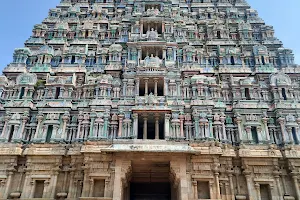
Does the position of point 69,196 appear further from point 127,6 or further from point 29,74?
point 127,6

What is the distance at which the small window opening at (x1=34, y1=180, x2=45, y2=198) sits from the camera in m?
17.2

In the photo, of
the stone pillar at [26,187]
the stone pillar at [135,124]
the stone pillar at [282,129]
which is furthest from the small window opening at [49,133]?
the stone pillar at [282,129]

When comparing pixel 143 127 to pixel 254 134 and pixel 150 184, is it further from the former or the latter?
pixel 254 134

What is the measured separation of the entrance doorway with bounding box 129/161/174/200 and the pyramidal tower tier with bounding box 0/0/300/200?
0.25 feet

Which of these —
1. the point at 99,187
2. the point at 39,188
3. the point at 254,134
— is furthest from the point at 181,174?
the point at 39,188

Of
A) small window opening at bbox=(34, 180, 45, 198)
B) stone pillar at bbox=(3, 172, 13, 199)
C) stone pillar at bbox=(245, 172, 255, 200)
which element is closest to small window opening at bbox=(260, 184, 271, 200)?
stone pillar at bbox=(245, 172, 255, 200)

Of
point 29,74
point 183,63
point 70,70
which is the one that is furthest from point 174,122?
point 29,74

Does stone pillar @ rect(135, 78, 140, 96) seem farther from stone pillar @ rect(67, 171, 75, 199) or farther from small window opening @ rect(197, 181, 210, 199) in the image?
small window opening @ rect(197, 181, 210, 199)

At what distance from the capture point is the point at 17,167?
17.9 metres

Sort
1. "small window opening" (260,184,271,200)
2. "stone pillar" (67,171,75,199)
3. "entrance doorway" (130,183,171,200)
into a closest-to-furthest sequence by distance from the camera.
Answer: "stone pillar" (67,171,75,199) < "small window opening" (260,184,271,200) < "entrance doorway" (130,183,171,200)

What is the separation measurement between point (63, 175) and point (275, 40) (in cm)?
Answer: 2151

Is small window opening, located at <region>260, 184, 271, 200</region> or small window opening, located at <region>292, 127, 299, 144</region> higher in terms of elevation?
small window opening, located at <region>292, 127, 299, 144</region>

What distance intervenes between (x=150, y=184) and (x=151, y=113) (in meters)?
5.49

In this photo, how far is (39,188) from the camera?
686 inches
